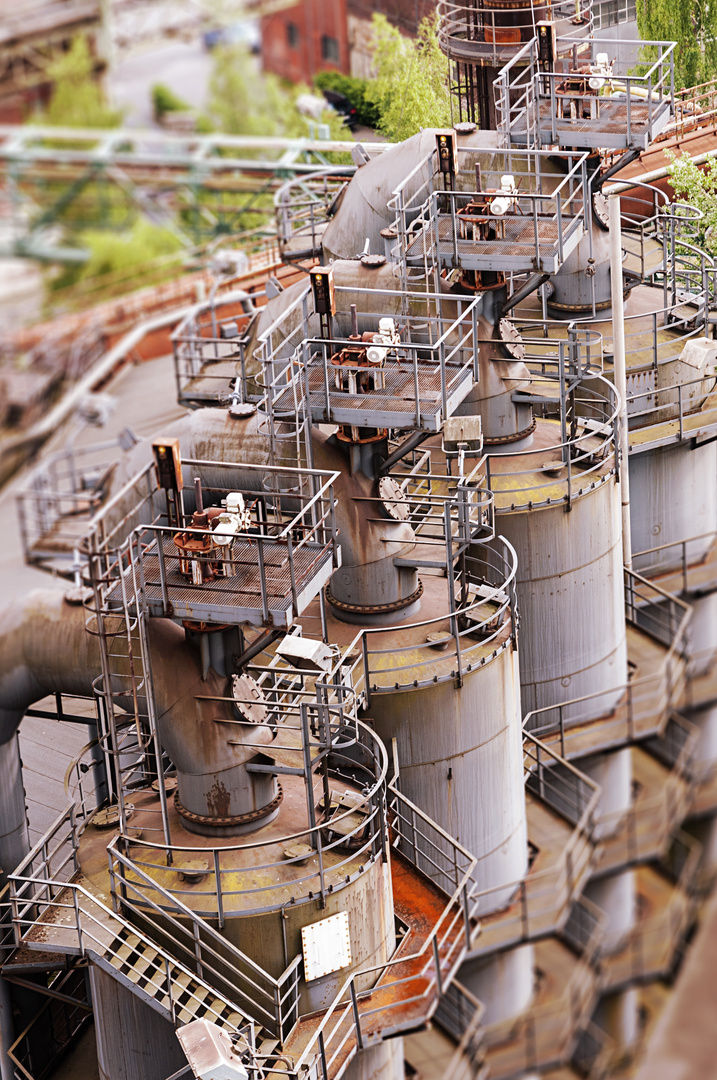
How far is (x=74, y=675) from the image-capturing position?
21422 mm

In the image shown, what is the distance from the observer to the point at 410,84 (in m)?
35.0

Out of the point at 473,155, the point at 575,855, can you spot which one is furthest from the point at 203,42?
the point at 575,855

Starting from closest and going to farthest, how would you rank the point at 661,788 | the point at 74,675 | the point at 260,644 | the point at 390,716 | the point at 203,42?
the point at 661,788 < the point at 260,644 < the point at 74,675 < the point at 390,716 < the point at 203,42

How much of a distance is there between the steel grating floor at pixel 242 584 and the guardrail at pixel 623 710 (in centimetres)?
941

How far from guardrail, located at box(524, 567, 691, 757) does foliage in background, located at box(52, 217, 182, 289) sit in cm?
3481

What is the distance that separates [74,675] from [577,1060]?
900cm

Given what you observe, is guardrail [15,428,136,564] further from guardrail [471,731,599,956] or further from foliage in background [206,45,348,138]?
foliage in background [206,45,348,138]

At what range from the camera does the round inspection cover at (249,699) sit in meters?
20.2

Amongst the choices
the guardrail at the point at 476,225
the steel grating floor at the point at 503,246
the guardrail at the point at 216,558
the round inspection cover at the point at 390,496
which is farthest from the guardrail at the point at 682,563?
the guardrail at the point at 216,558

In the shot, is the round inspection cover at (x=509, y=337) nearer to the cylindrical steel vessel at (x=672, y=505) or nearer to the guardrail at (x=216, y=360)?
the guardrail at (x=216, y=360)

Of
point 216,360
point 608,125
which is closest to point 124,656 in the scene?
point 216,360

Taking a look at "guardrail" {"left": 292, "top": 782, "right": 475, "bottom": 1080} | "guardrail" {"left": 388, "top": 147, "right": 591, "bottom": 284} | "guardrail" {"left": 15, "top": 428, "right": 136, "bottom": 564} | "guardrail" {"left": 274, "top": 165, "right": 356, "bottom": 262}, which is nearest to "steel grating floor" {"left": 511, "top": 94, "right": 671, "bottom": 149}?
"guardrail" {"left": 388, "top": 147, "right": 591, "bottom": 284}

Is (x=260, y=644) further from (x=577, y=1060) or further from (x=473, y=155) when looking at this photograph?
(x=473, y=155)

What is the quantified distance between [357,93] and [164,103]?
39270 millimetres
